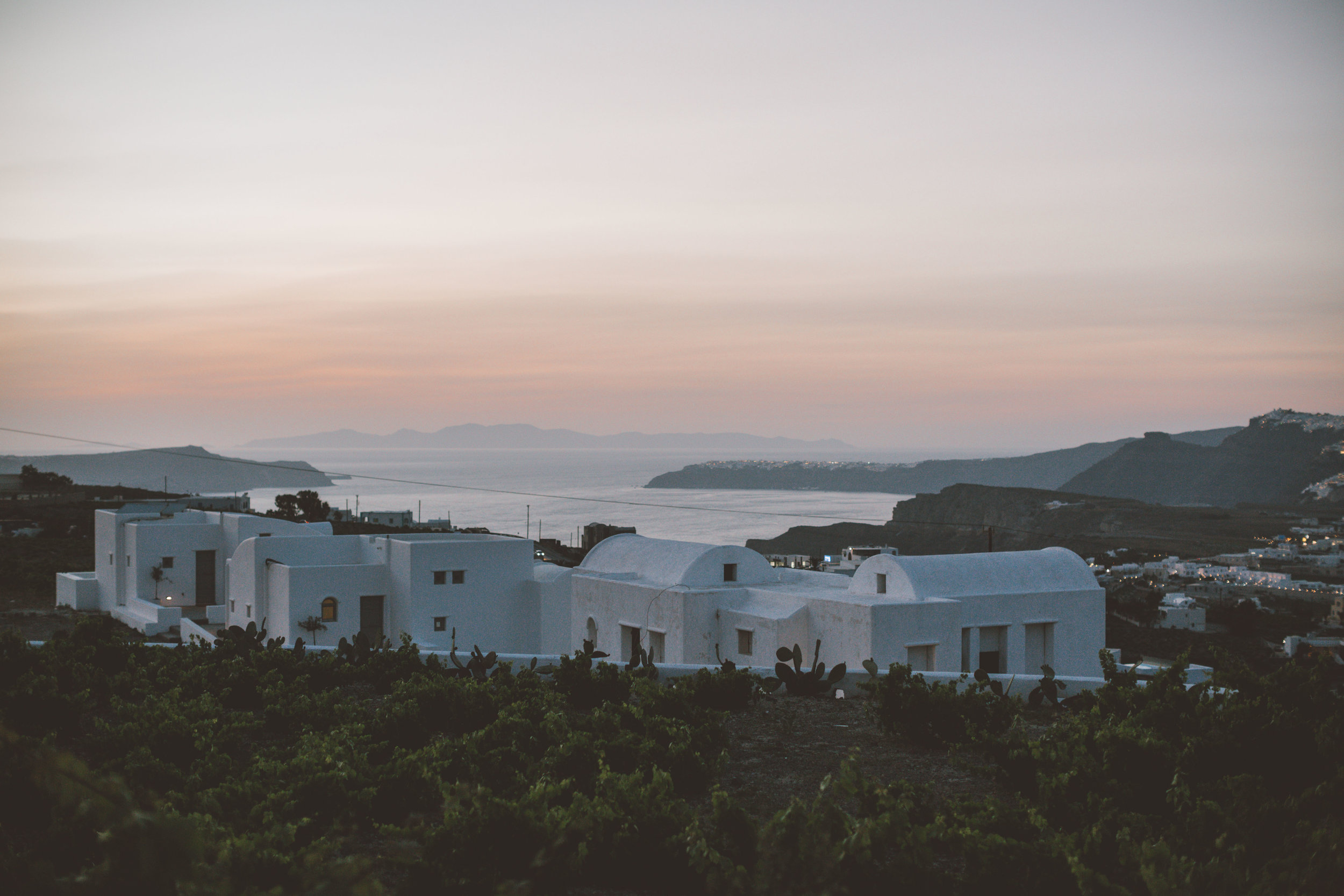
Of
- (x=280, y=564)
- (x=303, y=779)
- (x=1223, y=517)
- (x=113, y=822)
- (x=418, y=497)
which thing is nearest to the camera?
(x=113, y=822)

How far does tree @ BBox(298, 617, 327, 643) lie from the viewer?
2362 centimetres

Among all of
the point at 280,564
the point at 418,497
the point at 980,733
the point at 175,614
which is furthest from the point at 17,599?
the point at 418,497

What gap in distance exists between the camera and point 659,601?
23828 millimetres

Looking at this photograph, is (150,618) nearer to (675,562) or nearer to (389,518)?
(675,562)

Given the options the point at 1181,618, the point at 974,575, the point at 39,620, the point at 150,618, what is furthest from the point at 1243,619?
the point at 39,620

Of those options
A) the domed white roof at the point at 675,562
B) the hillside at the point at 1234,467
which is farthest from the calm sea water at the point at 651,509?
the domed white roof at the point at 675,562

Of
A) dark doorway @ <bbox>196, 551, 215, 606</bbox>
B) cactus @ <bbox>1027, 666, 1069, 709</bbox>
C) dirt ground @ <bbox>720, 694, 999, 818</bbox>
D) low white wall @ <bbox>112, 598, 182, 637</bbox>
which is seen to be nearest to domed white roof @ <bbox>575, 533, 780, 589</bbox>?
low white wall @ <bbox>112, 598, 182, 637</bbox>

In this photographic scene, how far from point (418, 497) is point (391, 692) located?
186 meters

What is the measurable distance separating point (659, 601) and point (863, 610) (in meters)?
5.26

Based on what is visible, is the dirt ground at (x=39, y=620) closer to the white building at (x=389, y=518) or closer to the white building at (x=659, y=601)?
the white building at (x=659, y=601)

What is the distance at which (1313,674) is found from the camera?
7660 mm

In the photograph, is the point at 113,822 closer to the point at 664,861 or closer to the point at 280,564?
the point at 664,861

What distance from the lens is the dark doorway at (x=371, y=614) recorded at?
24.8 meters

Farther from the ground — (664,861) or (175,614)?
(664,861)
